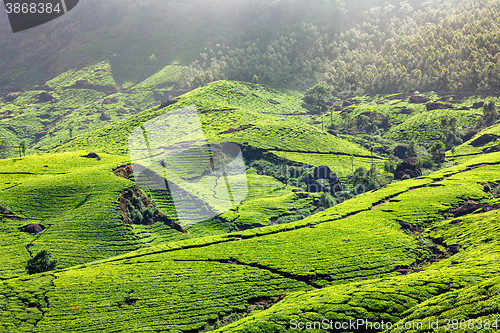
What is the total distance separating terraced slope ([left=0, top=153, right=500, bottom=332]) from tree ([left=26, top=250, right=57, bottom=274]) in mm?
4357

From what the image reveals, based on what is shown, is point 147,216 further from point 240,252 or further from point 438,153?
point 438,153

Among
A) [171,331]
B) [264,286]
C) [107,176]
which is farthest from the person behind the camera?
[107,176]

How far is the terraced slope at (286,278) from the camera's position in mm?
35875

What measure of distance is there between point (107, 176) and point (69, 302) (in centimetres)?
5175

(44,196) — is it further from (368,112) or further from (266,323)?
(368,112)

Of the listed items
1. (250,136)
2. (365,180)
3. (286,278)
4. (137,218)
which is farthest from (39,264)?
(250,136)

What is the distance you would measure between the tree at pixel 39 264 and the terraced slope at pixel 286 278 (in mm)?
4357

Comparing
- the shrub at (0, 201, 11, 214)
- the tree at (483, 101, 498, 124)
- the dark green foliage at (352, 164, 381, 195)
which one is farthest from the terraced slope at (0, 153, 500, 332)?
the tree at (483, 101, 498, 124)

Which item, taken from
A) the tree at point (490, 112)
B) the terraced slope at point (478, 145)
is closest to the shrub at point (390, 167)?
the terraced slope at point (478, 145)

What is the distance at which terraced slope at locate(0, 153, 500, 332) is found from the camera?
3588 cm

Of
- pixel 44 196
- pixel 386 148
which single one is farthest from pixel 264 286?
pixel 386 148

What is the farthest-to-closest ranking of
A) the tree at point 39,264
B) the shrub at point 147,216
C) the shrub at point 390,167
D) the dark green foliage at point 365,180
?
the shrub at point 390,167, the dark green foliage at point 365,180, the shrub at point 147,216, the tree at point 39,264

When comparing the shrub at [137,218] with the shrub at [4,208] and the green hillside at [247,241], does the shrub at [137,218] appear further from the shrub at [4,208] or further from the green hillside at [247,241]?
the shrub at [4,208]

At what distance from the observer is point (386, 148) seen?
6545 inches
